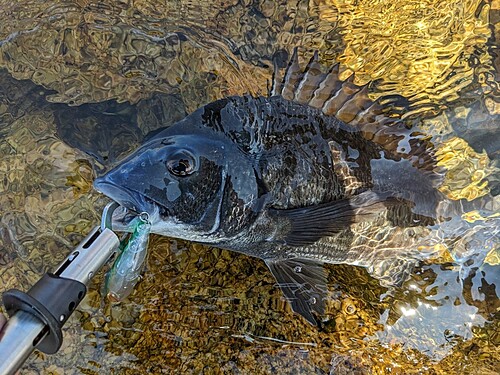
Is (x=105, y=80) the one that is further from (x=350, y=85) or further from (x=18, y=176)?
(x=350, y=85)

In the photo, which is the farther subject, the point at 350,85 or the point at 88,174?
the point at 88,174

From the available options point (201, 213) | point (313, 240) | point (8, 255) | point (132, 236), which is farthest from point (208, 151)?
point (8, 255)

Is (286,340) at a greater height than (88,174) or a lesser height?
lesser

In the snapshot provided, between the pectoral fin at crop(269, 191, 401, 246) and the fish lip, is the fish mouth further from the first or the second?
the pectoral fin at crop(269, 191, 401, 246)

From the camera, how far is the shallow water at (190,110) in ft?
11.6

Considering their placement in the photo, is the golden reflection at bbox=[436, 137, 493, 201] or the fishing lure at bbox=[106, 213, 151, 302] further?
the golden reflection at bbox=[436, 137, 493, 201]

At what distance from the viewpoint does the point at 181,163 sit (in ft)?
9.10

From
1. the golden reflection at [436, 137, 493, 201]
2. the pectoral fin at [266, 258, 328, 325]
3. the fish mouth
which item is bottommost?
the pectoral fin at [266, 258, 328, 325]

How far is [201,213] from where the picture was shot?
2.89 m

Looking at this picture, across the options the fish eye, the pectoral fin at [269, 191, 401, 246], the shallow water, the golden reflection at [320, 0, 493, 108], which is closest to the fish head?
the fish eye

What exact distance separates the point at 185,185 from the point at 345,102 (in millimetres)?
1322

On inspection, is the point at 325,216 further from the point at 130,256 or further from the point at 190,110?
the point at 190,110

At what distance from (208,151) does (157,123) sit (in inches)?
43.3

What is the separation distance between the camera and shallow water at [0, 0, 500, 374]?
3.54 m
